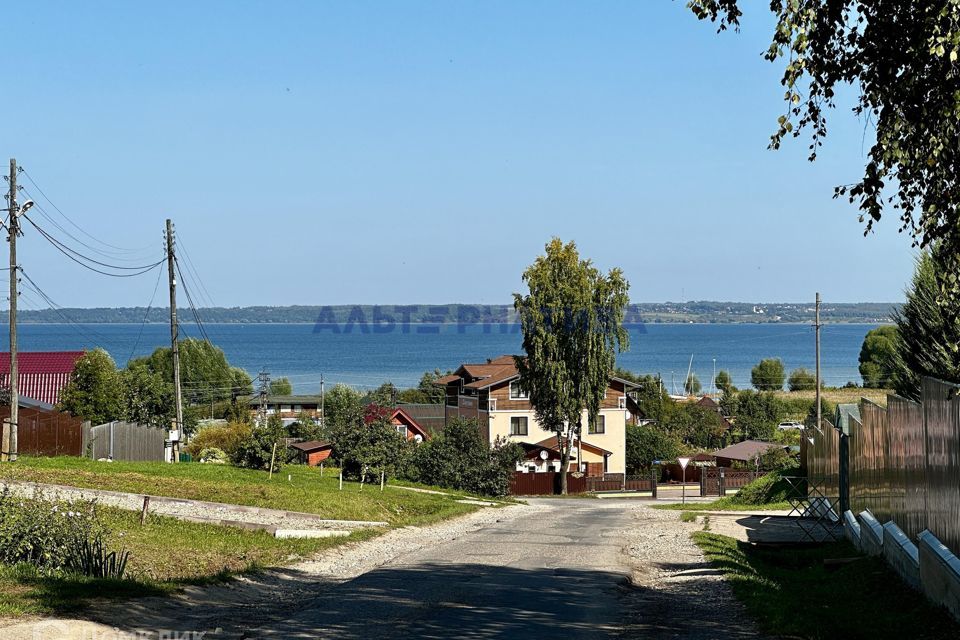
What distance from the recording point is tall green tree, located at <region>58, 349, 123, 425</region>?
41156mm

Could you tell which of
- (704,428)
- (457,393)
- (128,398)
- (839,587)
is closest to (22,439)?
(128,398)

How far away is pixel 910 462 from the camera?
14.4 m

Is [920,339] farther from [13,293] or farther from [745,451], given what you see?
[745,451]

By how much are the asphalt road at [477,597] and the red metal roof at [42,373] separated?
144ft

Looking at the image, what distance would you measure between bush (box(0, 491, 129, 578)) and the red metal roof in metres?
46.4

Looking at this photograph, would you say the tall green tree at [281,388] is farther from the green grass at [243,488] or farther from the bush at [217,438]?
the green grass at [243,488]

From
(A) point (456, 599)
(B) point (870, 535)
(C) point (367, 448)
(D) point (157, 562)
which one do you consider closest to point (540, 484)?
(C) point (367, 448)

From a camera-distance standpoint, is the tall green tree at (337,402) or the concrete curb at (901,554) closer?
the concrete curb at (901,554)

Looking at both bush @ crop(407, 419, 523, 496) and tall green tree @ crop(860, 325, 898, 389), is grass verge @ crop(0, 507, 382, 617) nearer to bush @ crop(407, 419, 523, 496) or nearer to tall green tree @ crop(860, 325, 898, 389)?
bush @ crop(407, 419, 523, 496)

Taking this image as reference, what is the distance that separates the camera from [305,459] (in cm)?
6078

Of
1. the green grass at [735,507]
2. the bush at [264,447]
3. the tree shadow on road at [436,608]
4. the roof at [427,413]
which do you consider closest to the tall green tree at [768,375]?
the roof at [427,413]

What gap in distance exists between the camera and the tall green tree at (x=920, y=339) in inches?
1027

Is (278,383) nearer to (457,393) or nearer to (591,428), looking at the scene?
(457,393)

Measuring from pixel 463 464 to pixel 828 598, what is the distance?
29.8 m
